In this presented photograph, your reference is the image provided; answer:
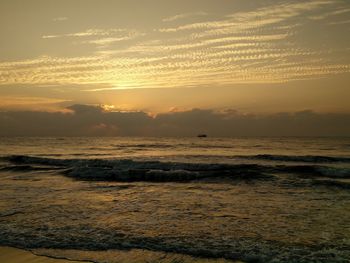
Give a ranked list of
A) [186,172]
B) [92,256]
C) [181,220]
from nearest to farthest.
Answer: [92,256] → [181,220] → [186,172]

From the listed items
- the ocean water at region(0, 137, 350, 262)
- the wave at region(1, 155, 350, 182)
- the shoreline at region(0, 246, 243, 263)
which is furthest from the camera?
the wave at region(1, 155, 350, 182)

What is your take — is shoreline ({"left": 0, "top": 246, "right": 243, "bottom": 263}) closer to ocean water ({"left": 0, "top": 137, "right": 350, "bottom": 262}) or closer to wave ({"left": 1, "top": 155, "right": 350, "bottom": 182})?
ocean water ({"left": 0, "top": 137, "right": 350, "bottom": 262})

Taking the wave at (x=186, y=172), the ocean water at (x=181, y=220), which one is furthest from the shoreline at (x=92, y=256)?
the wave at (x=186, y=172)

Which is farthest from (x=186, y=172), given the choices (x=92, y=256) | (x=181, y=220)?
(x=92, y=256)

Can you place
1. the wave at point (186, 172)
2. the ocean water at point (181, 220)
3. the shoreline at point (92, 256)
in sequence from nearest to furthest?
the shoreline at point (92, 256) < the ocean water at point (181, 220) < the wave at point (186, 172)

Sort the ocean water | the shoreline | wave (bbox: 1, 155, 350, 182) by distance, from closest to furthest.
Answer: the shoreline < the ocean water < wave (bbox: 1, 155, 350, 182)

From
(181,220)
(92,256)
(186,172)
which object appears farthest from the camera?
(186,172)

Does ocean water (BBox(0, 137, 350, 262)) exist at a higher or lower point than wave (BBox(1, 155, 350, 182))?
higher

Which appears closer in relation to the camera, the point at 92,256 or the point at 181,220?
the point at 92,256

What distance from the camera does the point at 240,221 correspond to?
11086 mm

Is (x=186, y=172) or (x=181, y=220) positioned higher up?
(x=181, y=220)

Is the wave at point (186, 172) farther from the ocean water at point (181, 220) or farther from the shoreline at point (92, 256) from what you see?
the shoreline at point (92, 256)

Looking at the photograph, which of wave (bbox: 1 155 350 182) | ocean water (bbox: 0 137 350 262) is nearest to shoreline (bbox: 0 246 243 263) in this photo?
ocean water (bbox: 0 137 350 262)

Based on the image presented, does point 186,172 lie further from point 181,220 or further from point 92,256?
point 92,256
